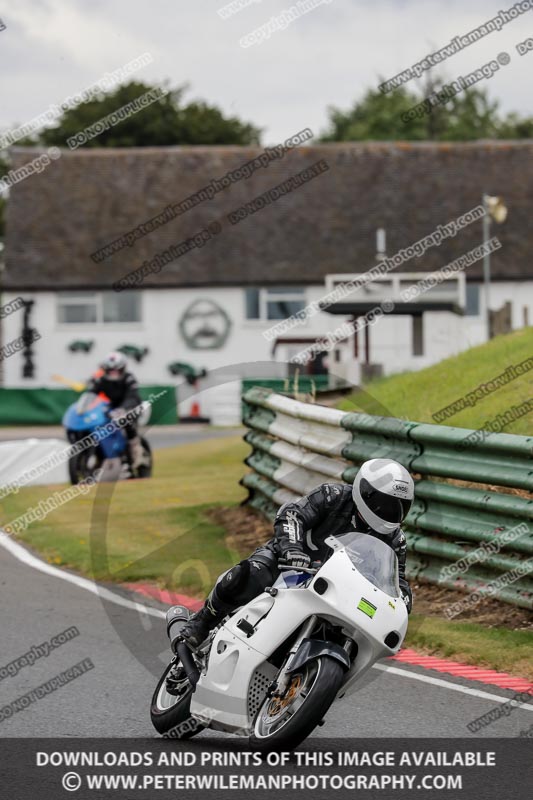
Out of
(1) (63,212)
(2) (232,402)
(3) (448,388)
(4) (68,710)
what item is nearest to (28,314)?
(1) (63,212)

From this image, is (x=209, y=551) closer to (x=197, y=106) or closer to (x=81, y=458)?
(x=81, y=458)

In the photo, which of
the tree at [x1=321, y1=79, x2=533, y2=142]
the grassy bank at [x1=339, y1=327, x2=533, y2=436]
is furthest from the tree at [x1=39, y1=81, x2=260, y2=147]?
the grassy bank at [x1=339, y1=327, x2=533, y2=436]

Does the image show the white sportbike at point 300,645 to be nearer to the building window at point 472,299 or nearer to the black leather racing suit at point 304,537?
the black leather racing suit at point 304,537

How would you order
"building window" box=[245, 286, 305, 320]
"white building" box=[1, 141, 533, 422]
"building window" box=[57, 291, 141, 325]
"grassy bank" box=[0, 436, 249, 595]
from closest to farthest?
1. "grassy bank" box=[0, 436, 249, 595]
2. "white building" box=[1, 141, 533, 422]
3. "building window" box=[245, 286, 305, 320]
4. "building window" box=[57, 291, 141, 325]

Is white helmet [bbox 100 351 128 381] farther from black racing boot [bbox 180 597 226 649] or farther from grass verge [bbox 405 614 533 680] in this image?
black racing boot [bbox 180 597 226 649]

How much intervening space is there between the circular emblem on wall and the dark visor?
36890 mm

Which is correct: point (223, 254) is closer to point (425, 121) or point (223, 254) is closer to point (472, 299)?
point (472, 299)

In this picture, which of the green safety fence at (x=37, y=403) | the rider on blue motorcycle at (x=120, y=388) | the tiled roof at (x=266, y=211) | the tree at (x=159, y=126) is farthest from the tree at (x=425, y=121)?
the rider on blue motorcycle at (x=120, y=388)

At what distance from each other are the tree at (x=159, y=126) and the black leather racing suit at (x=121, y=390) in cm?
4052

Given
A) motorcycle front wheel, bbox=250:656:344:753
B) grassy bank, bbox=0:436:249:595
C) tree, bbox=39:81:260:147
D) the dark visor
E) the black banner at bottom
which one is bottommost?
grassy bank, bbox=0:436:249:595

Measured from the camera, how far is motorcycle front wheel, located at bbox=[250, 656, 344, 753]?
5824mm

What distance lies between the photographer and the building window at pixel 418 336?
94.6 feet

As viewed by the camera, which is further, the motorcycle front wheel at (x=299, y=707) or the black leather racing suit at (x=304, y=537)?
the black leather racing suit at (x=304, y=537)

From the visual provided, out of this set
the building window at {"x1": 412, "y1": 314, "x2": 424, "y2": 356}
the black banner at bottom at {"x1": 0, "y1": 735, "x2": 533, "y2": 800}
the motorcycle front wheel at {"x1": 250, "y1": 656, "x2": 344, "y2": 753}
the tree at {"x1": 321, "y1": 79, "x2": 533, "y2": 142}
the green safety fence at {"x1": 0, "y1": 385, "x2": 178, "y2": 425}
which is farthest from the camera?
the tree at {"x1": 321, "y1": 79, "x2": 533, "y2": 142}
